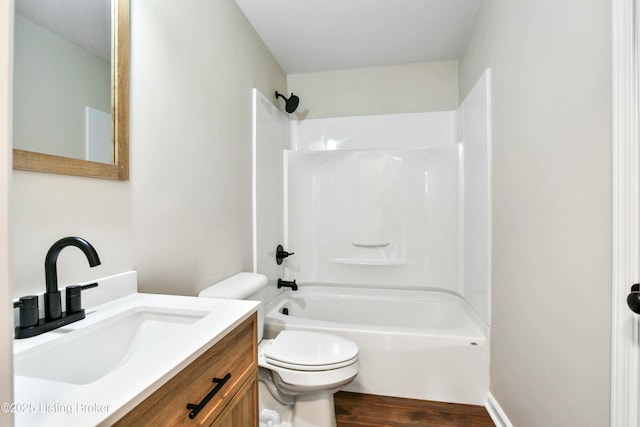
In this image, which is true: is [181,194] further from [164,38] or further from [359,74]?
[359,74]

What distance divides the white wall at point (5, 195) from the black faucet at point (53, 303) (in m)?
0.49

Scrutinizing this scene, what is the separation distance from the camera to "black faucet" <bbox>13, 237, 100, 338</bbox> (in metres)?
0.71

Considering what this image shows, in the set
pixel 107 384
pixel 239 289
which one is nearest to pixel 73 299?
pixel 107 384

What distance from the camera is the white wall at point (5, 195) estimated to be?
1.02 ft

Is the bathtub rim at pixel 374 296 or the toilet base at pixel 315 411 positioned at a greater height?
the bathtub rim at pixel 374 296

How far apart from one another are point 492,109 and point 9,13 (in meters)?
1.97

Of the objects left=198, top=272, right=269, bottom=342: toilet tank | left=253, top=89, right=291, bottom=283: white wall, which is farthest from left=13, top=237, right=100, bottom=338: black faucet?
left=253, top=89, right=291, bottom=283: white wall

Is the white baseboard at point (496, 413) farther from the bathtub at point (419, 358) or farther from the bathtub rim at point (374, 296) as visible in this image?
the bathtub rim at point (374, 296)

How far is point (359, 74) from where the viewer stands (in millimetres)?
2727

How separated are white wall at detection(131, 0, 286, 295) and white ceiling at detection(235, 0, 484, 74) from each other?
263 millimetres

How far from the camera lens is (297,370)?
55.4 inches

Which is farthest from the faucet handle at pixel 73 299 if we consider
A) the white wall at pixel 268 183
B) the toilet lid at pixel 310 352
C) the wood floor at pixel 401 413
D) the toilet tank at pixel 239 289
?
the wood floor at pixel 401 413

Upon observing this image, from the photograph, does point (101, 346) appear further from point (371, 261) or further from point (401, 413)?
point (371, 261)

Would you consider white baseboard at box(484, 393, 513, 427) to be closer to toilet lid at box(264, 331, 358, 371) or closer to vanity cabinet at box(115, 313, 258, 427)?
toilet lid at box(264, 331, 358, 371)
